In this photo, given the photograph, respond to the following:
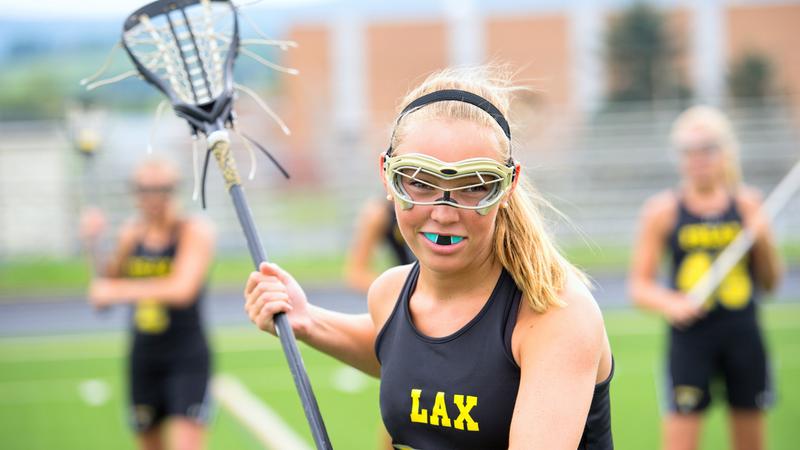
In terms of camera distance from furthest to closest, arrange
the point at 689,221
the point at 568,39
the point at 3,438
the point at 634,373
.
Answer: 1. the point at 568,39
2. the point at 634,373
3. the point at 3,438
4. the point at 689,221

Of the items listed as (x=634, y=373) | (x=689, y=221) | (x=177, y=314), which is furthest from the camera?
(x=634, y=373)

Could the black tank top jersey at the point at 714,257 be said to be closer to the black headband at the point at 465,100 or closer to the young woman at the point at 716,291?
the young woman at the point at 716,291

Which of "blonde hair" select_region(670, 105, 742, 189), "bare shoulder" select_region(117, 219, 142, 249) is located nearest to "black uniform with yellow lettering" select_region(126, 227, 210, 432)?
"bare shoulder" select_region(117, 219, 142, 249)

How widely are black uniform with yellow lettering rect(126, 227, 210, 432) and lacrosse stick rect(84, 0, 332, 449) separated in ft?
10.9

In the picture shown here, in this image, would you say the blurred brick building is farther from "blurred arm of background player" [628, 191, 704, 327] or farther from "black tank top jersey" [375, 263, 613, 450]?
"black tank top jersey" [375, 263, 613, 450]

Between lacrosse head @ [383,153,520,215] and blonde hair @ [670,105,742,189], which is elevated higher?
lacrosse head @ [383,153,520,215]

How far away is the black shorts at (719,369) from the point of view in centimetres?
607

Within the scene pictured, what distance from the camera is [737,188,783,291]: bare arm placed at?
20.3 ft

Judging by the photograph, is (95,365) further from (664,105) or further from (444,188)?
(664,105)

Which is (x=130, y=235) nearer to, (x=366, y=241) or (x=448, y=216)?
(x=366, y=241)

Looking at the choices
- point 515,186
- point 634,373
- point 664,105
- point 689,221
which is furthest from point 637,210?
point 515,186

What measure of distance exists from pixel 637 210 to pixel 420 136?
19707 millimetres

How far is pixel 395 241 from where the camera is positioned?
7039 millimetres

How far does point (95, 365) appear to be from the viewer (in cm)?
1194
